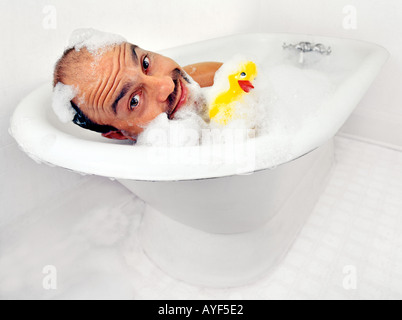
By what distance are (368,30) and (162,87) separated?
48.7 inches

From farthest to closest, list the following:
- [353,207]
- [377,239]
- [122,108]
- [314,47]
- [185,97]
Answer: [314,47], [353,207], [377,239], [185,97], [122,108]

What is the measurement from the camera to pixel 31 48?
39.8 inches

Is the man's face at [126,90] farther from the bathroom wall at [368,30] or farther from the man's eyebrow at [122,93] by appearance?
the bathroom wall at [368,30]

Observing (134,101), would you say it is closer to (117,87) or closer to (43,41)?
(117,87)

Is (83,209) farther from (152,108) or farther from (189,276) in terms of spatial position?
(152,108)

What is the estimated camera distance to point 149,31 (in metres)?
1.32

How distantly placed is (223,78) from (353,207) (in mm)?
765

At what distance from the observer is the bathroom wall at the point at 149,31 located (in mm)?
995

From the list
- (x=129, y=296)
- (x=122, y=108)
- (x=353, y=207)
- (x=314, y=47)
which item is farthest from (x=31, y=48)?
(x=353, y=207)

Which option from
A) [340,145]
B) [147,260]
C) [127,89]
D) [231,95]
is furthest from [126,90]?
[340,145]

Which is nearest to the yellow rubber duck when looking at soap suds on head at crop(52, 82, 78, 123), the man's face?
the man's face

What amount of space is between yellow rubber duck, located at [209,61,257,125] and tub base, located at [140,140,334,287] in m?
0.34

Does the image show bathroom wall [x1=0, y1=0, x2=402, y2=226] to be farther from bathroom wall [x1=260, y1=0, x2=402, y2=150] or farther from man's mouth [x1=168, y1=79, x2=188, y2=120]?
man's mouth [x1=168, y1=79, x2=188, y2=120]

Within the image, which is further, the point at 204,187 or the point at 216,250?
the point at 216,250
